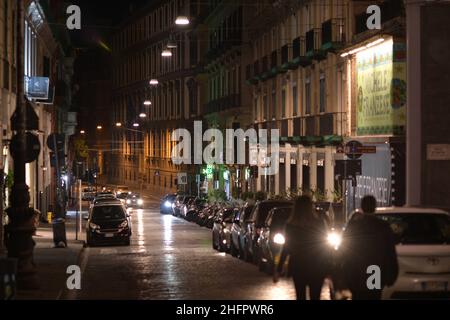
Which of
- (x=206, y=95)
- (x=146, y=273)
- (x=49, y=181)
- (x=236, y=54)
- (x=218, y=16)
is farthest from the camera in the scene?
(x=206, y=95)

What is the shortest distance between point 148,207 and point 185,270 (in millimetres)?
58871

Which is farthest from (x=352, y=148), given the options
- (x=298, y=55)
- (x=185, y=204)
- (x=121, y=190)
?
(x=121, y=190)

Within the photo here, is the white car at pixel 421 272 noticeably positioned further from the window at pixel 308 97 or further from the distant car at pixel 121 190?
the distant car at pixel 121 190

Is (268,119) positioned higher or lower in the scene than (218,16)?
lower

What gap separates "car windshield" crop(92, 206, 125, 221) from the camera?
37750 mm

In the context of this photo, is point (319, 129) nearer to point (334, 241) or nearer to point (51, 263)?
point (51, 263)

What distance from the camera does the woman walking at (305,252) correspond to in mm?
14195

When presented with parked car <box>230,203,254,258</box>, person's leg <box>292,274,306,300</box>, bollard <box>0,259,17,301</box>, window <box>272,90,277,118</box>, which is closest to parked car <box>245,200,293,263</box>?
parked car <box>230,203,254,258</box>

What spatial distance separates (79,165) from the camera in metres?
42.6

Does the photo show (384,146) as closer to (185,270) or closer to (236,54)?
(185,270)

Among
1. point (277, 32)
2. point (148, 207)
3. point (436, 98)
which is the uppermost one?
point (277, 32)

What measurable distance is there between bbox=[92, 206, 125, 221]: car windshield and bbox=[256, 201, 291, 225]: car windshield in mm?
12182

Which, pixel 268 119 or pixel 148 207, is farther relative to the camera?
pixel 148 207

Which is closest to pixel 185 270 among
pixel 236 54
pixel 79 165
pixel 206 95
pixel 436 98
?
pixel 436 98
